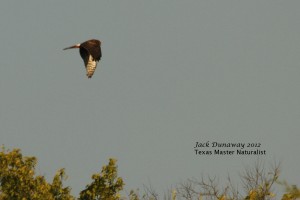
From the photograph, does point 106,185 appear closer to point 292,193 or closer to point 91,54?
point 91,54

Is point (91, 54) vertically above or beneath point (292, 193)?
above

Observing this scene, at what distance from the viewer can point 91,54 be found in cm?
1981

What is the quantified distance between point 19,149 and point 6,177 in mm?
1203

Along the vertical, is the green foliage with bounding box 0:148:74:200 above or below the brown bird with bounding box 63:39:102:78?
below

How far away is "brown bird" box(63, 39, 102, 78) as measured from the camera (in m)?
19.9

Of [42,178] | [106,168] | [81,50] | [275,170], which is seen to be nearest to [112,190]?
[106,168]

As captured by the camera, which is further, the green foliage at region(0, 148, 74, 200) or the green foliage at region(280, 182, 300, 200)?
the green foliage at region(0, 148, 74, 200)

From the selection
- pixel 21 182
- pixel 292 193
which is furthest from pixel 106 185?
pixel 292 193

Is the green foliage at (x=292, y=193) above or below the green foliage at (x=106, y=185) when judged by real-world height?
below

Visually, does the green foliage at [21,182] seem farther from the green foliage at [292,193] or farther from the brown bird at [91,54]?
the green foliage at [292,193]

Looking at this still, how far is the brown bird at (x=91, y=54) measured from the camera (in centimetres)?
1992

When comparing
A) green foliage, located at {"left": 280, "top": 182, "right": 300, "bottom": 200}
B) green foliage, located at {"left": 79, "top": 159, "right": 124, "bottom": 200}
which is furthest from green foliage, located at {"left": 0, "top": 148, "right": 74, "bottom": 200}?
Result: green foliage, located at {"left": 280, "top": 182, "right": 300, "bottom": 200}

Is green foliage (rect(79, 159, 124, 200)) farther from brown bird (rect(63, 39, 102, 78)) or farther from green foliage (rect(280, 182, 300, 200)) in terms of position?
green foliage (rect(280, 182, 300, 200))

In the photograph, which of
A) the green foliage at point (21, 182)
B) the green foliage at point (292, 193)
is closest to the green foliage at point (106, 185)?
the green foliage at point (21, 182)
